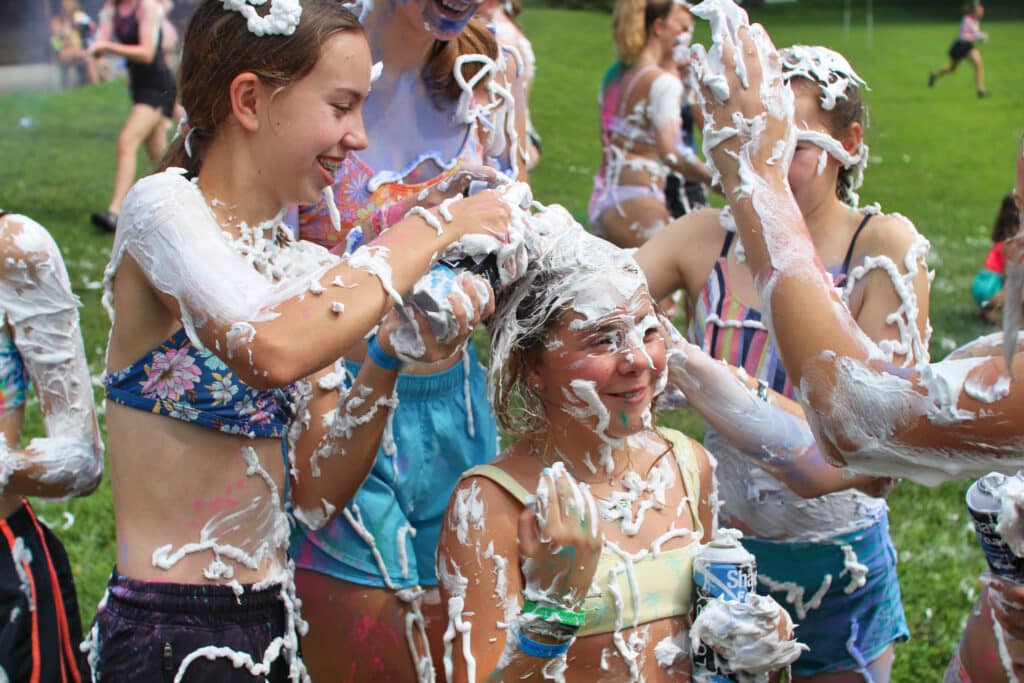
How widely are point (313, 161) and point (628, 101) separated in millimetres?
5054

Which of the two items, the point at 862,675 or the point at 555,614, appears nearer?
the point at 555,614

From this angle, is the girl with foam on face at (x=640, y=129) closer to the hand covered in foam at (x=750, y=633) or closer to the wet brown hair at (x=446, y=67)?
the wet brown hair at (x=446, y=67)

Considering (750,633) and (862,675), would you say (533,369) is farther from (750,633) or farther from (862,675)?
(862,675)

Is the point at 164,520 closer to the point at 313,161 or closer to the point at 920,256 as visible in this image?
the point at 313,161

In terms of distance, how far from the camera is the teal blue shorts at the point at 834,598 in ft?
9.91

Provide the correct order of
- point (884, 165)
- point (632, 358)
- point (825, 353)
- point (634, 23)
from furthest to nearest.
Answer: point (634, 23), point (884, 165), point (632, 358), point (825, 353)

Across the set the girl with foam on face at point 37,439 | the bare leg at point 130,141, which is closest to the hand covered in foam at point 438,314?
the girl with foam on face at point 37,439

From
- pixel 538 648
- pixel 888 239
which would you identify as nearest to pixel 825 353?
pixel 538 648

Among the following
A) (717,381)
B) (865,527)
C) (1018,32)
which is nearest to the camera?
(717,381)

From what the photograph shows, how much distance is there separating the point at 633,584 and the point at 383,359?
69cm

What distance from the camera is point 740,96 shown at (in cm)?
200

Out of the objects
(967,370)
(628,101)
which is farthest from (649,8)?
(967,370)


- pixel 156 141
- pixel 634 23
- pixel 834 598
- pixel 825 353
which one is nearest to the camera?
pixel 825 353

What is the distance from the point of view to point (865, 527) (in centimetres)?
305
